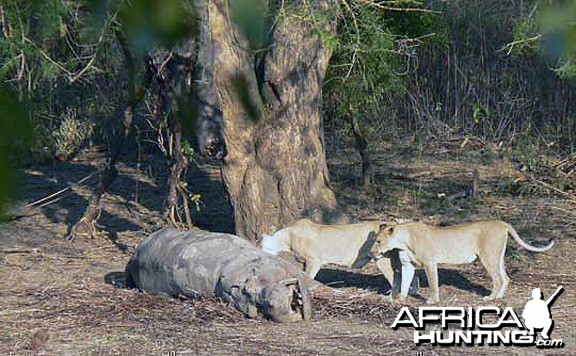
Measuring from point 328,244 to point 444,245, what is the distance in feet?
3.18

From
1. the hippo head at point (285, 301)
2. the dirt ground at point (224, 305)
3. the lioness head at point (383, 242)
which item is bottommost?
the dirt ground at point (224, 305)

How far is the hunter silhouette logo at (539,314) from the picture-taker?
6.70 metres

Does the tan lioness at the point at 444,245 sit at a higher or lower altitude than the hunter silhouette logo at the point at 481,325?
higher

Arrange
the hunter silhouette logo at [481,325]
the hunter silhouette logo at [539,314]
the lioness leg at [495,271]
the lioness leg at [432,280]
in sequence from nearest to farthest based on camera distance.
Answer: the hunter silhouette logo at [481,325] → the hunter silhouette logo at [539,314] → the lioness leg at [432,280] → the lioness leg at [495,271]

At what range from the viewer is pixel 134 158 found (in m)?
15.6

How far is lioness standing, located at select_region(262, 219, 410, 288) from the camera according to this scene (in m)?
8.49

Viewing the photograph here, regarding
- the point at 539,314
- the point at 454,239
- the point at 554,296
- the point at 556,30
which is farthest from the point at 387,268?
the point at 556,30

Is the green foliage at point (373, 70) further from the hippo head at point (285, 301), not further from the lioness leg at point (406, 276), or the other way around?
the hippo head at point (285, 301)

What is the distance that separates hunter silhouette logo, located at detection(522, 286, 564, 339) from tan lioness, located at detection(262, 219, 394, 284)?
1.22 meters

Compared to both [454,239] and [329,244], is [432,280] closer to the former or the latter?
[454,239]

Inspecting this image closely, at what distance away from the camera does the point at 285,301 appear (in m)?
6.91

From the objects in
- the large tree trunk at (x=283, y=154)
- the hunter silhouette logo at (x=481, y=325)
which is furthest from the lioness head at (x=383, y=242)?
the large tree trunk at (x=283, y=154)

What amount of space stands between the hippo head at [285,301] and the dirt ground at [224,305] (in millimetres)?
80

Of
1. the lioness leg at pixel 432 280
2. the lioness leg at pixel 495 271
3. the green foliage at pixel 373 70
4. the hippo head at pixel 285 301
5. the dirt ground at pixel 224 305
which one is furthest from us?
the green foliage at pixel 373 70
